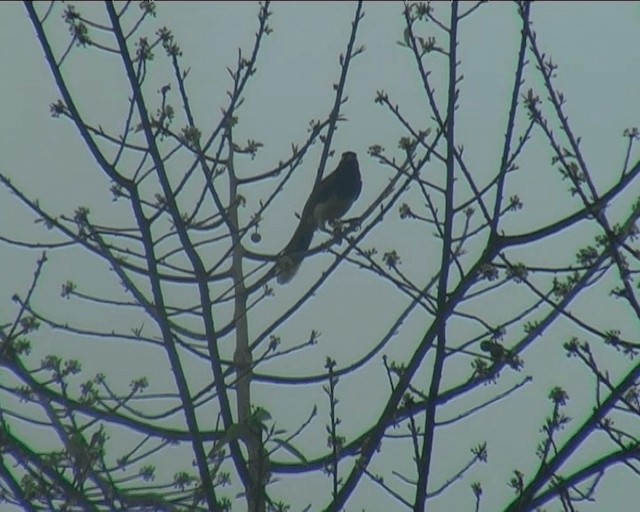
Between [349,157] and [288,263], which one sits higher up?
[349,157]

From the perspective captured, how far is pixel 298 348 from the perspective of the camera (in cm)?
420

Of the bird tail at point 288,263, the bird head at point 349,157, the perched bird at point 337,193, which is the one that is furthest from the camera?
the bird head at point 349,157

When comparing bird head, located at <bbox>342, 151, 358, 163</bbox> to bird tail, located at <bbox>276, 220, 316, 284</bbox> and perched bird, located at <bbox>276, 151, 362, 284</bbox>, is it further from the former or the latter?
bird tail, located at <bbox>276, 220, 316, 284</bbox>

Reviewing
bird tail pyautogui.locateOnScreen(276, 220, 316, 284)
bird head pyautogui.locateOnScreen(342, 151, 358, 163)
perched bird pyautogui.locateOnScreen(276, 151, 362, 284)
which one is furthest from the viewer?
bird head pyautogui.locateOnScreen(342, 151, 358, 163)

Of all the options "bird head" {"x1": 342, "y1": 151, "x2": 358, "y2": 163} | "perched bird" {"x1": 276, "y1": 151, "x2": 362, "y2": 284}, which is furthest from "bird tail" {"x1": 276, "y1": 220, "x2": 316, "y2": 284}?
"bird head" {"x1": 342, "y1": 151, "x2": 358, "y2": 163}

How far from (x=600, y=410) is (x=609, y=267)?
1.64 ft

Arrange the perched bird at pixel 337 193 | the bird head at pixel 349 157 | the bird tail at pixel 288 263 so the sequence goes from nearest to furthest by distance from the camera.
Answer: the bird tail at pixel 288 263 → the perched bird at pixel 337 193 → the bird head at pixel 349 157

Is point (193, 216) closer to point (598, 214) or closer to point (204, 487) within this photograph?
point (204, 487)

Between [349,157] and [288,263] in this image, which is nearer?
[288,263]

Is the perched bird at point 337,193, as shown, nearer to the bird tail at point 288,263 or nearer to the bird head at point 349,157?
the bird head at point 349,157

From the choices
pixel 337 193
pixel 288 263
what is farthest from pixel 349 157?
pixel 288 263

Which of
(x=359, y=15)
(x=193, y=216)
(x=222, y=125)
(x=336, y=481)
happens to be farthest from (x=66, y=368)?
(x=359, y=15)

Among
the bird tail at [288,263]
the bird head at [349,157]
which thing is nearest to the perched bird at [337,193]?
the bird head at [349,157]

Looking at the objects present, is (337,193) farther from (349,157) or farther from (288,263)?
(288,263)
